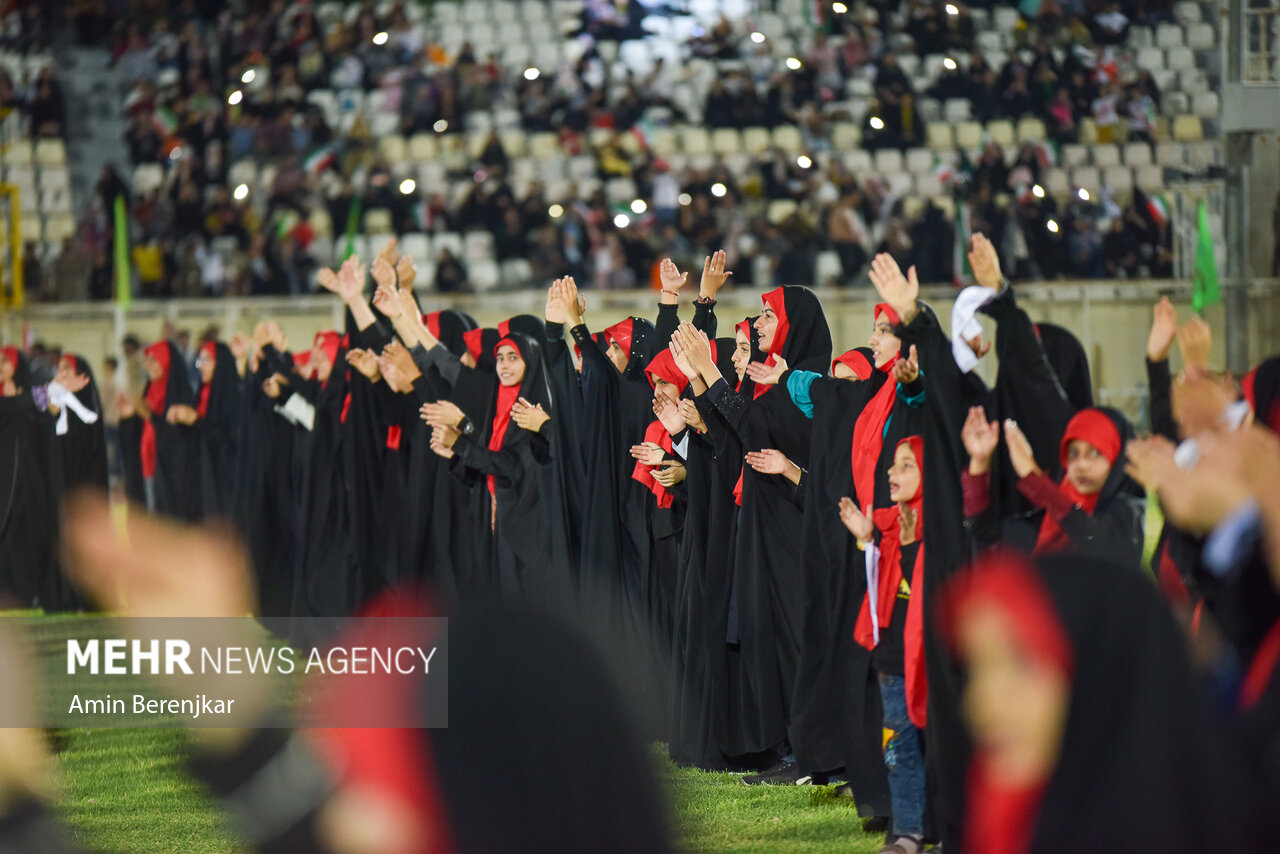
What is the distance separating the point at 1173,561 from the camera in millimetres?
4789

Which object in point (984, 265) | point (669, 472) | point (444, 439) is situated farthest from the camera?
point (444, 439)

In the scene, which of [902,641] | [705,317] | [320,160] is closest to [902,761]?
[902,641]

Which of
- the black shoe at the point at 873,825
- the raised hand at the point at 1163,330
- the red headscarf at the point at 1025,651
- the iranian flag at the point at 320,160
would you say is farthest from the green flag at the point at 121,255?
the red headscarf at the point at 1025,651

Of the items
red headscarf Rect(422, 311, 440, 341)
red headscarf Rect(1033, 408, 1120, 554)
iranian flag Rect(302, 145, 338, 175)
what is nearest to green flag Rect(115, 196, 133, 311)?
iranian flag Rect(302, 145, 338, 175)

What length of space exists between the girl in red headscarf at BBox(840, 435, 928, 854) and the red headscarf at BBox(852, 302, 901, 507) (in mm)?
230

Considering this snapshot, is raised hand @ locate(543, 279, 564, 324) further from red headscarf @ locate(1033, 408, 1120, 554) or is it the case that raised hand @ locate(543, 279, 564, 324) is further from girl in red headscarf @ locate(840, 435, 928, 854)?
red headscarf @ locate(1033, 408, 1120, 554)

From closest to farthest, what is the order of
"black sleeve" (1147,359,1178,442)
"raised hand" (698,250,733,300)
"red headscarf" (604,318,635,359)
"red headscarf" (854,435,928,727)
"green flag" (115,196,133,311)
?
"red headscarf" (854,435,928,727), "black sleeve" (1147,359,1178,442), "raised hand" (698,250,733,300), "red headscarf" (604,318,635,359), "green flag" (115,196,133,311)

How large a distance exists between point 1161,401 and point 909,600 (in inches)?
45.0

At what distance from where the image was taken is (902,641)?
5105mm

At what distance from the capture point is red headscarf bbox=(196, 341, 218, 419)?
41.5ft

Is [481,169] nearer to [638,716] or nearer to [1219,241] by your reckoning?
[1219,241]

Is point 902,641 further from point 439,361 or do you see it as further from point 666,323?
point 439,361

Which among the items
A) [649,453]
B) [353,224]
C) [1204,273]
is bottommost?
[649,453]

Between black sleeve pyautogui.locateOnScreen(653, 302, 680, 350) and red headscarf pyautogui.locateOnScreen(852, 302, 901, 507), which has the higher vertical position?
black sleeve pyautogui.locateOnScreen(653, 302, 680, 350)
